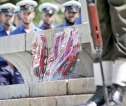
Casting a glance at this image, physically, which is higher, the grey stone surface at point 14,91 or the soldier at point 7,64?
the soldier at point 7,64

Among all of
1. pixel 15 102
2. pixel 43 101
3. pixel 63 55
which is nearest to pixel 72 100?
pixel 43 101

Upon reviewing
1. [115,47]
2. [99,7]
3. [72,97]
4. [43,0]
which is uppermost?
[43,0]

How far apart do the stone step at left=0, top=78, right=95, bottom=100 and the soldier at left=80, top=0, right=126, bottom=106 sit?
1637 mm

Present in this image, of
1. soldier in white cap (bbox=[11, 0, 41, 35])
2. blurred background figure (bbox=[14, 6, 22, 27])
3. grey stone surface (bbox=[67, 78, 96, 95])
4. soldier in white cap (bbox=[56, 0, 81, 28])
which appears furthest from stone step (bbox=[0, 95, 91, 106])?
blurred background figure (bbox=[14, 6, 22, 27])

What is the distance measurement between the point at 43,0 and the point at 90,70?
8679 mm

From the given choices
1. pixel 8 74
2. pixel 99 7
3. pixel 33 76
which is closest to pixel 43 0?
pixel 8 74

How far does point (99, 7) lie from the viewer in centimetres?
500

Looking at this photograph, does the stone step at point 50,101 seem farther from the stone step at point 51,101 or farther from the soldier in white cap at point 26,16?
the soldier in white cap at point 26,16

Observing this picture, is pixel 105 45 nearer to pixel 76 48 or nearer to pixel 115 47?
pixel 115 47

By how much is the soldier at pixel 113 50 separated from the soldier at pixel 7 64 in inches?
175

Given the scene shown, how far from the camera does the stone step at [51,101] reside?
21.5 ft

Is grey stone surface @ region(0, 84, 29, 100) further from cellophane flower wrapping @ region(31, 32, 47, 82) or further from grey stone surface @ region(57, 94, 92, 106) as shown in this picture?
grey stone surface @ region(57, 94, 92, 106)

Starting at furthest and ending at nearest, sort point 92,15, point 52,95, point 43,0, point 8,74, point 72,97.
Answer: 1. point 43,0
2. point 8,74
3. point 52,95
4. point 72,97
5. point 92,15

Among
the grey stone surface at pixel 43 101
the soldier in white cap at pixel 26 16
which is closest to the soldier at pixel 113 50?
the grey stone surface at pixel 43 101
